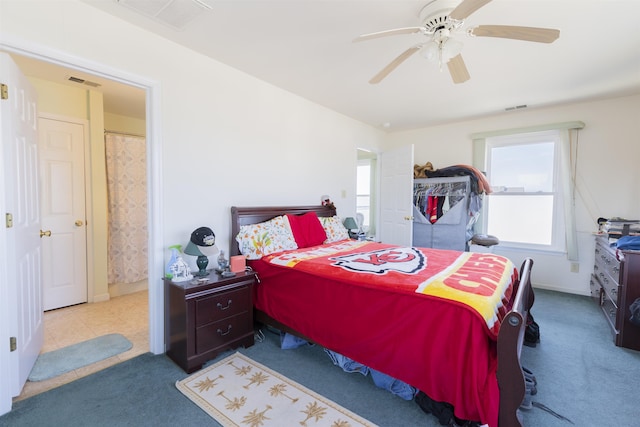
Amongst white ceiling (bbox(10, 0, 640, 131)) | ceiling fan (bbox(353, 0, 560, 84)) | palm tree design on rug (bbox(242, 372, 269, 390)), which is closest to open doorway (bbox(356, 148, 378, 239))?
white ceiling (bbox(10, 0, 640, 131))

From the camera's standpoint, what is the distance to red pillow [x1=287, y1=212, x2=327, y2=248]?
10.4ft

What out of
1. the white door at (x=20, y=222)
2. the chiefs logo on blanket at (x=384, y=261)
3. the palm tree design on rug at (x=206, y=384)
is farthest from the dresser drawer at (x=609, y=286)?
the white door at (x=20, y=222)

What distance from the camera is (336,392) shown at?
6.27ft

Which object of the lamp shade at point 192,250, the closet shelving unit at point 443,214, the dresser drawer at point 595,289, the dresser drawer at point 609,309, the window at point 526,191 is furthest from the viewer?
→ the closet shelving unit at point 443,214

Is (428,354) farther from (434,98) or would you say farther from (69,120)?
(69,120)

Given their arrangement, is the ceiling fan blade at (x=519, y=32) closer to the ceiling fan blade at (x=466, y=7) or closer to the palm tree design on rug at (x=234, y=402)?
the ceiling fan blade at (x=466, y=7)

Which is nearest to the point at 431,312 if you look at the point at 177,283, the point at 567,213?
the point at 177,283

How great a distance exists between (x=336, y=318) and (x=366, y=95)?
8.84 feet

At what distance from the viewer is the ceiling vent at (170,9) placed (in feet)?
6.19

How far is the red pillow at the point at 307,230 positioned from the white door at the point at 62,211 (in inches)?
99.8

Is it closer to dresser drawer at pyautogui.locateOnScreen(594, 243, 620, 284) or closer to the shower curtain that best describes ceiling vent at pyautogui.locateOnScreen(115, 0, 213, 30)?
the shower curtain

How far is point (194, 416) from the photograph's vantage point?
1.69 metres

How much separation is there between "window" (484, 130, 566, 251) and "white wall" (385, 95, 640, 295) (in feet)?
0.67

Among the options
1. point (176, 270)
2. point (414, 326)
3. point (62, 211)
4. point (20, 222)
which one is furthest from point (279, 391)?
point (62, 211)
